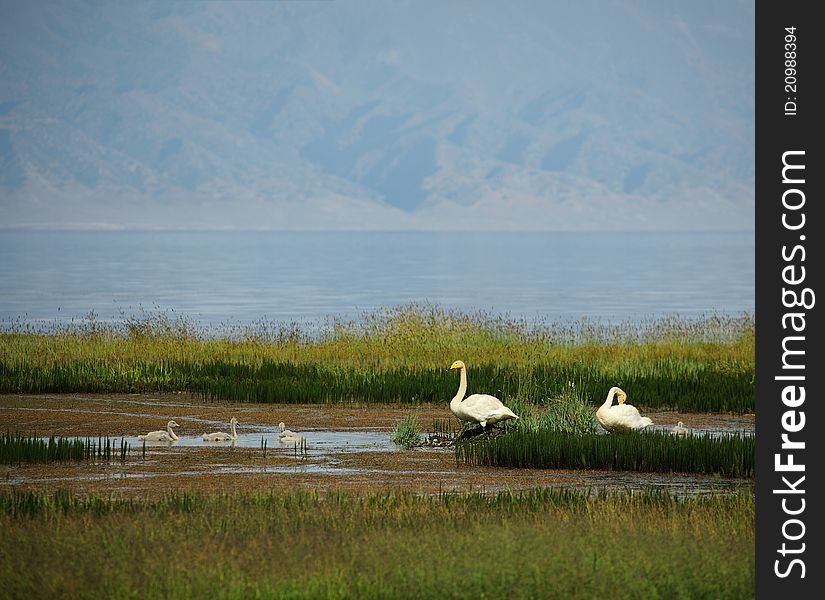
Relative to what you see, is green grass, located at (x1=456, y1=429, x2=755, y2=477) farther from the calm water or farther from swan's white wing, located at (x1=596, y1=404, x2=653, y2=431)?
the calm water

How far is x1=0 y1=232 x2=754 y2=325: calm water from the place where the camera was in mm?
65625

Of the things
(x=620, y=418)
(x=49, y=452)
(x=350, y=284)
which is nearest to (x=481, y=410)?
(x=620, y=418)

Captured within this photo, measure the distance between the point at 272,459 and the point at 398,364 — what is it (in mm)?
11422

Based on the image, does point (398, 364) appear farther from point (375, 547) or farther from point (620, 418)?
point (375, 547)

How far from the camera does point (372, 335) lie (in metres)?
35.8

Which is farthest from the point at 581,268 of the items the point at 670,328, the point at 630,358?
the point at 630,358

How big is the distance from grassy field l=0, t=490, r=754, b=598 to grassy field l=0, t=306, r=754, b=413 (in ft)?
28.4

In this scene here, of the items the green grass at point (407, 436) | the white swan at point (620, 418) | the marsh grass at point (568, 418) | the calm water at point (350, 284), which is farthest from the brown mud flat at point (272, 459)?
the calm water at point (350, 284)

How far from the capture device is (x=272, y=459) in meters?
18.2

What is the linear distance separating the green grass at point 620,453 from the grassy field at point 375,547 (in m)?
3.04

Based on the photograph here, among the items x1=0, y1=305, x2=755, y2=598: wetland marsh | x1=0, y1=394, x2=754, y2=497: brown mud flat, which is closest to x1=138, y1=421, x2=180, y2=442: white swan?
x1=0, y1=305, x2=755, y2=598: wetland marsh

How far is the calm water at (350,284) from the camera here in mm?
65625
